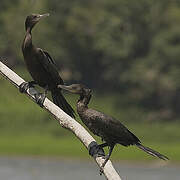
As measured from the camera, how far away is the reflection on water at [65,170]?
3197cm

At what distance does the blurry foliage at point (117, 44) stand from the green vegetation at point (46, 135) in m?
3.30

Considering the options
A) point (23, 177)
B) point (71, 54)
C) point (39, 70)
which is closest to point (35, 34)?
point (71, 54)

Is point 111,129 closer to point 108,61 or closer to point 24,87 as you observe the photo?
point 24,87

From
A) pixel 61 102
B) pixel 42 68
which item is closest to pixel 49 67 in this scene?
pixel 42 68

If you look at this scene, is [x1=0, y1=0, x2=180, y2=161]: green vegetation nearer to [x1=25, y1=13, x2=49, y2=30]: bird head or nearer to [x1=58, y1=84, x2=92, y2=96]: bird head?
[x1=25, y1=13, x2=49, y2=30]: bird head

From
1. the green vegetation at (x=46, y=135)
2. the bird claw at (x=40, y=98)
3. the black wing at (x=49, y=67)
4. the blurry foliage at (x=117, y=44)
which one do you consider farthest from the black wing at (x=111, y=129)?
the blurry foliage at (x=117, y=44)

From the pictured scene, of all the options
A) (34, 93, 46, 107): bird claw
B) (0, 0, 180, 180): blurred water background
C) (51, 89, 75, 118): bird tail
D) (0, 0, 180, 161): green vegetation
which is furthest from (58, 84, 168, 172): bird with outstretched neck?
(0, 0, 180, 161): green vegetation

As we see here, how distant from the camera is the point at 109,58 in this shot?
2074 inches

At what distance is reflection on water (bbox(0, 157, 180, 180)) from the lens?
105ft

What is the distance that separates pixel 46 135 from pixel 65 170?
24.5 ft

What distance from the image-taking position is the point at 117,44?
170 feet

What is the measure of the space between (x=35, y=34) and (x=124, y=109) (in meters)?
8.11

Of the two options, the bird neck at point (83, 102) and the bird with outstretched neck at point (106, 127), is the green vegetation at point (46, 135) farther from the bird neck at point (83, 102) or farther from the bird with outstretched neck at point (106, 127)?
the bird neck at point (83, 102)

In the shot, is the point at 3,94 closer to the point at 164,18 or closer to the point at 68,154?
the point at 68,154
